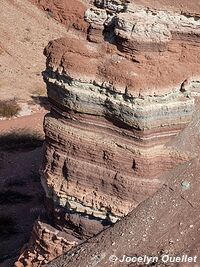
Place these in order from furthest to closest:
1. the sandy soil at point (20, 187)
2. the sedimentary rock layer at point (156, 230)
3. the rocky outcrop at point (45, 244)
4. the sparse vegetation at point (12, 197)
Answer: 1. the sparse vegetation at point (12, 197)
2. the sandy soil at point (20, 187)
3. the rocky outcrop at point (45, 244)
4. the sedimentary rock layer at point (156, 230)

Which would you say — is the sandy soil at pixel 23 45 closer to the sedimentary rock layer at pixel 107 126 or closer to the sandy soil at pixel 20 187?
the sandy soil at pixel 20 187

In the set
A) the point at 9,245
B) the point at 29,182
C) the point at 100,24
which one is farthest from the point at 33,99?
the point at 100,24

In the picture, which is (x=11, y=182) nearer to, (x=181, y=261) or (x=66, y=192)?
(x=66, y=192)

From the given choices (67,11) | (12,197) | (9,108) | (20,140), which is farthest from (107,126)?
(67,11)

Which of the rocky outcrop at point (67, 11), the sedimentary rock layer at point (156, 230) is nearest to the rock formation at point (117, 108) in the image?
the sedimentary rock layer at point (156, 230)

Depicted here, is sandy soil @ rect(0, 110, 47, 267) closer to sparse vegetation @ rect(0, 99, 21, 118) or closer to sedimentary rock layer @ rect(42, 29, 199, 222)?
sparse vegetation @ rect(0, 99, 21, 118)
